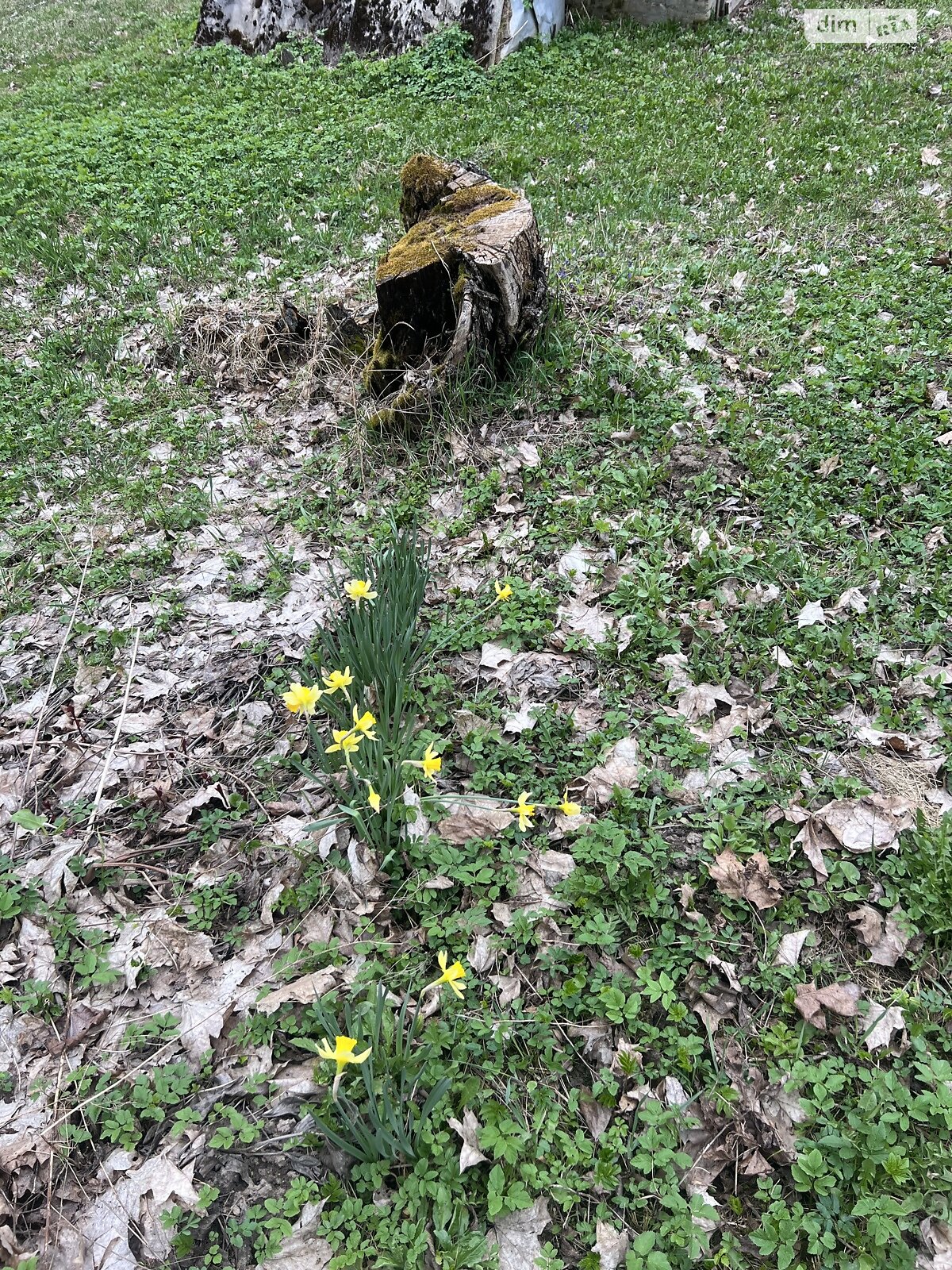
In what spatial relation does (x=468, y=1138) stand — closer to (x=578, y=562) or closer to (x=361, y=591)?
(x=361, y=591)

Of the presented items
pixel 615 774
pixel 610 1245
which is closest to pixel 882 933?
pixel 615 774

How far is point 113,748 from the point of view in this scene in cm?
301

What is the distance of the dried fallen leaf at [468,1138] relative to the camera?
191 centimetres

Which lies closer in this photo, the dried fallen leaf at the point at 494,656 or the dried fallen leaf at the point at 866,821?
the dried fallen leaf at the point at 866,821

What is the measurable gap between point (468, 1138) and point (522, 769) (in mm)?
1162

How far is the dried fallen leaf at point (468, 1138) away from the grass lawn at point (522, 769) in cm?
1

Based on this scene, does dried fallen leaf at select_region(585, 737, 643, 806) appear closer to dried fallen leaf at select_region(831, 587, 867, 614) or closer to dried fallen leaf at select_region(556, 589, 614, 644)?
dried fallen leaf at select_region(556, 589, 614, 644)

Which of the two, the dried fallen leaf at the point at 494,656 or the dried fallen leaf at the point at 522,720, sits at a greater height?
the dried fallen leaf at the point at 494,656

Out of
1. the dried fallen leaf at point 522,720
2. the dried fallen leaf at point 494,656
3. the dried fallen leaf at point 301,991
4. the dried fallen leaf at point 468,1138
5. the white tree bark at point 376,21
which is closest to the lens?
the dried fallen leaf at point 468,1138

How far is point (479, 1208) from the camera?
1.88 meters

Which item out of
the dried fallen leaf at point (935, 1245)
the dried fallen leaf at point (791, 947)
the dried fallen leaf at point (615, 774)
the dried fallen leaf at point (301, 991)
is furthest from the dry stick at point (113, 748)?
the dried fallen leaf at point (935, 1245)

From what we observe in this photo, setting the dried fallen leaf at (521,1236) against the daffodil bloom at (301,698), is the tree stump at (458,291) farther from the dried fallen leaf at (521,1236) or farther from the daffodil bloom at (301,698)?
the dried fallen leaf at (521,1236)

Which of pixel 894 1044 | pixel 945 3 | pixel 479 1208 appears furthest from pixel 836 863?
pixel 945 3

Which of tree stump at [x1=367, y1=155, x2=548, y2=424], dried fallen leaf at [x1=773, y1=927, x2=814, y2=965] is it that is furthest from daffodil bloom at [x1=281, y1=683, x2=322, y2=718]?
tree stump at [x1=367, y1=155, x2=548, y2=424]
